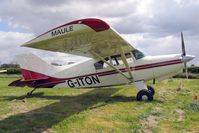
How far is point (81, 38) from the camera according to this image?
955cm

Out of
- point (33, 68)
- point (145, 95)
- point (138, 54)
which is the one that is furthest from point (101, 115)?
point (33, 68)

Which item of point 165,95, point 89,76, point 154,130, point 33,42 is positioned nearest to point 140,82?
point 165,95

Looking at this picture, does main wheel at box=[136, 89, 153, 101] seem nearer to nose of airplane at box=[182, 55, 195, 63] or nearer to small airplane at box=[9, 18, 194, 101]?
small airplane at box=[9, 18, 194, 101]

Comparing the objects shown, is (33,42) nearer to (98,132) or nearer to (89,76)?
(98,132)

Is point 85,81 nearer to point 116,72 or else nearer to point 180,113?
point 116,72

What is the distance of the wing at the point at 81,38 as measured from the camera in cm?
852

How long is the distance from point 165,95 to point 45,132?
669 centimetres

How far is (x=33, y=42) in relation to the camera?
8.60m

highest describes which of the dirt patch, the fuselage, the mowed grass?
the fuselage

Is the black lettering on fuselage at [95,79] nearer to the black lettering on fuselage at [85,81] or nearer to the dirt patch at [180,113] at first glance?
the black lettering on fuselage at [85,81]

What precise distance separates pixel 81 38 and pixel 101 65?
3.61 metres

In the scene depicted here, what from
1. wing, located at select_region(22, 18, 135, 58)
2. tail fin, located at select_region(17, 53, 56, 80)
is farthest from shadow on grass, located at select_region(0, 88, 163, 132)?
tail fin, located at select_region(17, 53, 56, 80)

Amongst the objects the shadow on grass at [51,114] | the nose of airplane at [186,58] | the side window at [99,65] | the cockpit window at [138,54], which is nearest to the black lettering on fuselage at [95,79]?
the side window at [99,65]

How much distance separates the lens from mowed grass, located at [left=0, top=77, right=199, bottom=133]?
8.02m
